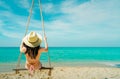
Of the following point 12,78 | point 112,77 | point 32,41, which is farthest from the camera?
point 112,77

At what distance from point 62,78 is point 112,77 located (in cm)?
211

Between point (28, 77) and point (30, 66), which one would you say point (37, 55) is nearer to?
point (30, 66)

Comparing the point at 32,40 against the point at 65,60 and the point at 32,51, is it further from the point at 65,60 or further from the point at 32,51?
the point at 65,60

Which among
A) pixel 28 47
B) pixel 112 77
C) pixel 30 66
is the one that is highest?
pixel 28 47

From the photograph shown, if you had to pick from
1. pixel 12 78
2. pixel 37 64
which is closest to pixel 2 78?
pixel 12 78

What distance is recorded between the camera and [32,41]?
493cm

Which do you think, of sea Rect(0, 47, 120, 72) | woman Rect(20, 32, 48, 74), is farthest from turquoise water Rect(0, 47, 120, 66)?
woman Rect(20, 32, 48, 74)

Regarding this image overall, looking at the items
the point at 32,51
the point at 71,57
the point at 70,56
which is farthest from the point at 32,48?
the point at 70,56

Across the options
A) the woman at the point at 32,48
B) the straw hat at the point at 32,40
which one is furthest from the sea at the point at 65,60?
the straw hat at the point at 32,40

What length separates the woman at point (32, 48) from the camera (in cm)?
498

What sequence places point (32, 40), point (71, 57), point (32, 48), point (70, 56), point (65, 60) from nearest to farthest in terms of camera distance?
point (32, 40) → point (32, 48) → point (65, 60) → point (71, 57) → point (70, 56)

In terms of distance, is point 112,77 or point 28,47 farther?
point 112,77

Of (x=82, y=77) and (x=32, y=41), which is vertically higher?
(x=32, y=41)

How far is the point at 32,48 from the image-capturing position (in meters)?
5.07
